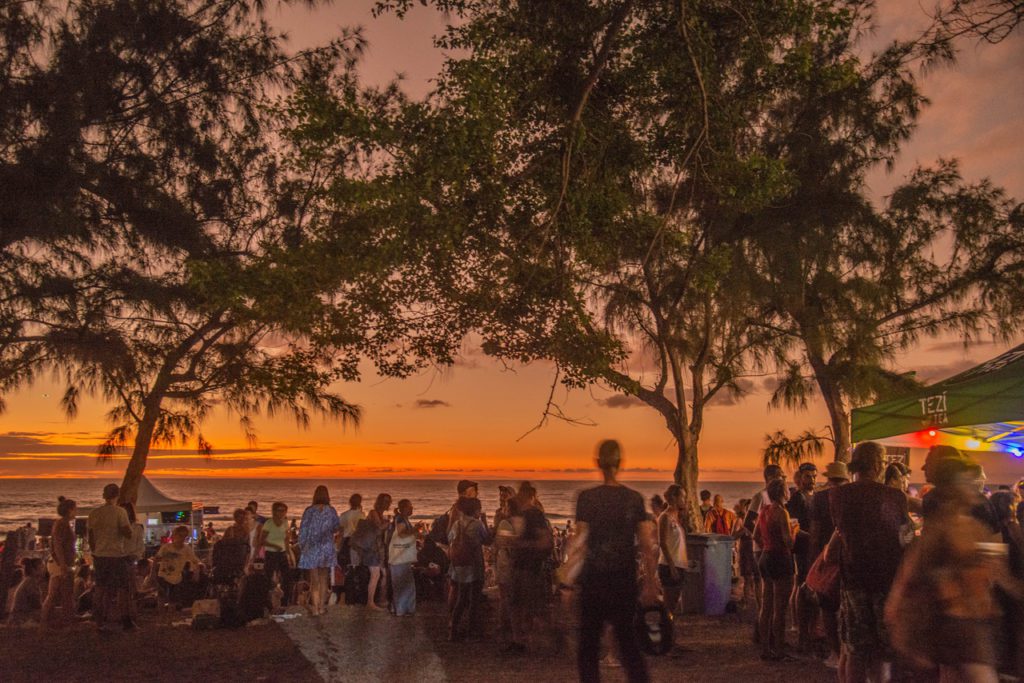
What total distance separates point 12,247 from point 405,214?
5.09 m

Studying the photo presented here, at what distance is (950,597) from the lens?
155 inches

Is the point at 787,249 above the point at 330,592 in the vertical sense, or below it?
above

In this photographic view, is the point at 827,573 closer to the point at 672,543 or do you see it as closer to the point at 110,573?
the point at 672,543

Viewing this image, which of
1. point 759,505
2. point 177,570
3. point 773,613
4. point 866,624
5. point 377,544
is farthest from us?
point 177,570

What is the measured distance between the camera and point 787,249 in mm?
17250

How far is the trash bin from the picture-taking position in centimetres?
1176

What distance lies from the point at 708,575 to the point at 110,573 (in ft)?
22.7

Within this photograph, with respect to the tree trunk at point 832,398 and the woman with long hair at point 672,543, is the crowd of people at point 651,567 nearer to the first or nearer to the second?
the woman with long hair at point 672,543

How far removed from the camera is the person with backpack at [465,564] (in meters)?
10.3

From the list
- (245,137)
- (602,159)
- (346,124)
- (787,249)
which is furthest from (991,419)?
(245,137)

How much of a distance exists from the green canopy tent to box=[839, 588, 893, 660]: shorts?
3520mm

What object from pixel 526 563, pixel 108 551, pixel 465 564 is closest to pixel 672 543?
pixel 526 563

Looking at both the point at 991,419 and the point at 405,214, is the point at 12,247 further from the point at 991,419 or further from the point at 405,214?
the point at 991,419

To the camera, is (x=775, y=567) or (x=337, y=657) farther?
(x=337, y=657)
